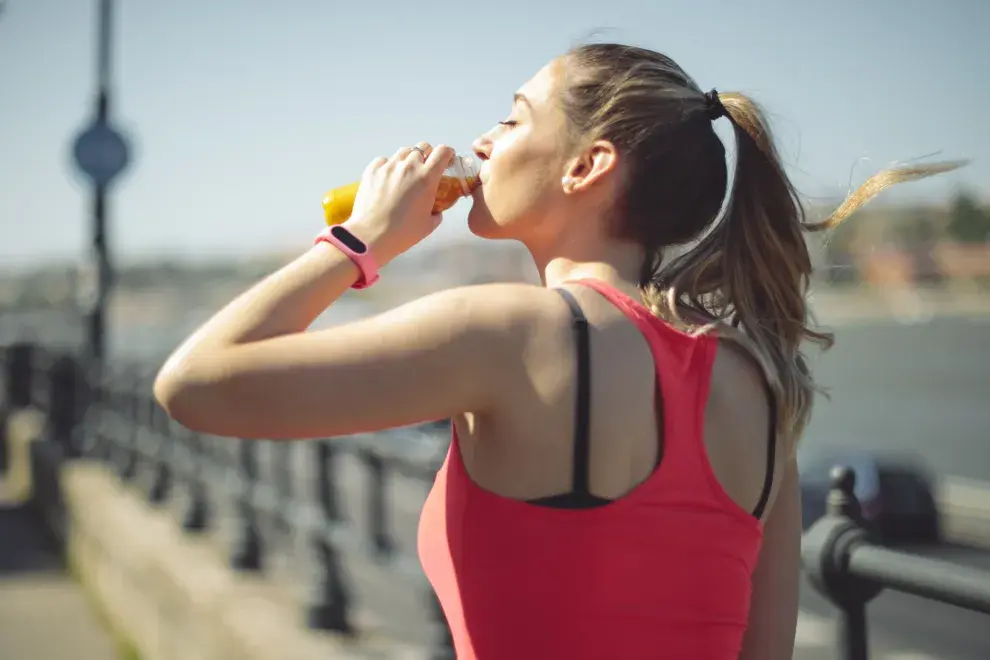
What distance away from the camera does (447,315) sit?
4.53ft

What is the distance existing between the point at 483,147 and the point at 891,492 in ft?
35.1

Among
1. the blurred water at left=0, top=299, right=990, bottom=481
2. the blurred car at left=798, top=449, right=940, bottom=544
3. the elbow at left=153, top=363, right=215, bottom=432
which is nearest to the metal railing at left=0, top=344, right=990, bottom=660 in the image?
the blurred water at left=0, top=299, right=990, bottom=481

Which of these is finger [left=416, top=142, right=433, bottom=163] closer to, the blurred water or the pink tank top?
the pink tank top

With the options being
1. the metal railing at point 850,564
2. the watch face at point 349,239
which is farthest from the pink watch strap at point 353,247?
the metal railing at point 850,564

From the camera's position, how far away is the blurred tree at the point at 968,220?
2.70 m

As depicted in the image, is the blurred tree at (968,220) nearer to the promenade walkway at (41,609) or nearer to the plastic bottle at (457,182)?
the plastic bottle at (457,182)

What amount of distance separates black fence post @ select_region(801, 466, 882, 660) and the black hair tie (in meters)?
0.81

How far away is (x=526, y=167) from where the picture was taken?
1.65 metres

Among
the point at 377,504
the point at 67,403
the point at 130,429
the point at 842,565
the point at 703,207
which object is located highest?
the point at 703,207

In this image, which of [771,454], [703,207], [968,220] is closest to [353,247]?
[703,207]

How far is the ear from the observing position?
63.2 inches

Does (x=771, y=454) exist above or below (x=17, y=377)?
above

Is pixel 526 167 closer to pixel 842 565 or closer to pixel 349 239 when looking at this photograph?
pixel 349 239

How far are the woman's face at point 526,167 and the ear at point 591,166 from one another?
1 centimetres
